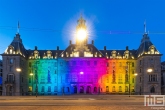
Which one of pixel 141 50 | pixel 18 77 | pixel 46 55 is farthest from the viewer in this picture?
pixel 46 55

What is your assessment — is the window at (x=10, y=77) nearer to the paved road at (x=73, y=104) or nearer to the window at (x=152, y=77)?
the window at (x=152, y=77)

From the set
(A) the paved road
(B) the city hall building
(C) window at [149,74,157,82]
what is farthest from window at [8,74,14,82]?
(A) the paved road

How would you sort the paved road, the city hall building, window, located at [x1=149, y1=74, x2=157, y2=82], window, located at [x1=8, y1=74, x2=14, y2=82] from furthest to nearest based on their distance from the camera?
the city hall building, window, located at [x1=149, y1=74, x2=157, y2=82], window, located at [x1=8, y1=74, x2=14, y2=82], the paved road

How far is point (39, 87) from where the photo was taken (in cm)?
11456

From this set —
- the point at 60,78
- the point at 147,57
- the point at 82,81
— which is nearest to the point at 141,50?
the point at 147,57

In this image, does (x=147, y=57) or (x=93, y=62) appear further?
(x=93, y=62)

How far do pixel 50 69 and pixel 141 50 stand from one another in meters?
34.3

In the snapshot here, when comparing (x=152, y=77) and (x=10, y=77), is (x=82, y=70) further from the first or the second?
(x=10, y=77)

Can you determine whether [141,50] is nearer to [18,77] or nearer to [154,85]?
[154,85]

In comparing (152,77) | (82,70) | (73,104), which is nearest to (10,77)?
(82,70)

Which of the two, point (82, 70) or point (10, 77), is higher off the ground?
point (82, 70)

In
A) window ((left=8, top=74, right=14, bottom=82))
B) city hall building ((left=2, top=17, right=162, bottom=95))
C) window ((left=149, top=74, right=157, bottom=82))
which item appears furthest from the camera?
city hall building ((left=2, top=17, right=162, bottom=95))

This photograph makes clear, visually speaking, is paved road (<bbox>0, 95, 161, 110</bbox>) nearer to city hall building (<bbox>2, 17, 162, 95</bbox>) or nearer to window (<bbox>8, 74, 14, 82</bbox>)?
window (<bbox>8, 74, 14, 82</bbox>)

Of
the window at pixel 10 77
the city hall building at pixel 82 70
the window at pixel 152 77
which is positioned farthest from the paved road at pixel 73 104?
the city hall building at pixel 82 70
